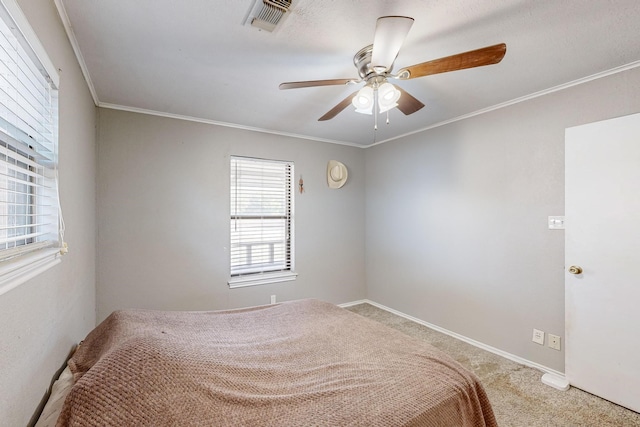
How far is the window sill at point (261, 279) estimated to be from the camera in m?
3.36

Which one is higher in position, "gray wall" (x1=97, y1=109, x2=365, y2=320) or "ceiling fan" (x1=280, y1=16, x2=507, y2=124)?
"ceiling fan" (x1=280, y1=16, x2=507, y2=124)

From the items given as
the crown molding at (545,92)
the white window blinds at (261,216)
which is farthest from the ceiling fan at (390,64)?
the white window blinds at (261,216)

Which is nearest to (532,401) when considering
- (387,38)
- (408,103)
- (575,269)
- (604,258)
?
(575,269)

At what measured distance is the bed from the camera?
3.34ft

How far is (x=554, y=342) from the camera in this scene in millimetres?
2400

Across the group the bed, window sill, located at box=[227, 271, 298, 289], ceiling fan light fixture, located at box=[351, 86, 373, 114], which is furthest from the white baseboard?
ceiling fan light fixture, located at box=[351, 86, 373, 114]

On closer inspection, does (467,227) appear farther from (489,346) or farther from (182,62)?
(182,62)

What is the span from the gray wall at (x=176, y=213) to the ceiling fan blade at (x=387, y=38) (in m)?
2.22

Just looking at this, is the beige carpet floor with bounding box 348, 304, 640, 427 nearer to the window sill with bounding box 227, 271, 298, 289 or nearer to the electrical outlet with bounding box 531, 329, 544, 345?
the electrical outlet with bounding box 531, 329, 544, 345

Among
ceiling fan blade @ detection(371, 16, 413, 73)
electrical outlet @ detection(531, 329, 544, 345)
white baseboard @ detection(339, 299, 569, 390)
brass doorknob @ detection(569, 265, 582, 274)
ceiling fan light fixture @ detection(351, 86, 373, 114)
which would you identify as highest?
ceiling fan blade @ detection(371, 16, 413, 73)

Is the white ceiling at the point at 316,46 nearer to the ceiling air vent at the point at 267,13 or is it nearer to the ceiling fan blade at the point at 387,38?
the ceiling air vent at the point at 267,13

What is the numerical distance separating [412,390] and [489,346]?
2.13 m

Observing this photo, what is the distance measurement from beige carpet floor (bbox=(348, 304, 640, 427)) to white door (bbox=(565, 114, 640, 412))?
143 millimetres

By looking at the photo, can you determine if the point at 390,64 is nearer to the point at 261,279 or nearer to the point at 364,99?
the point at 364,99
